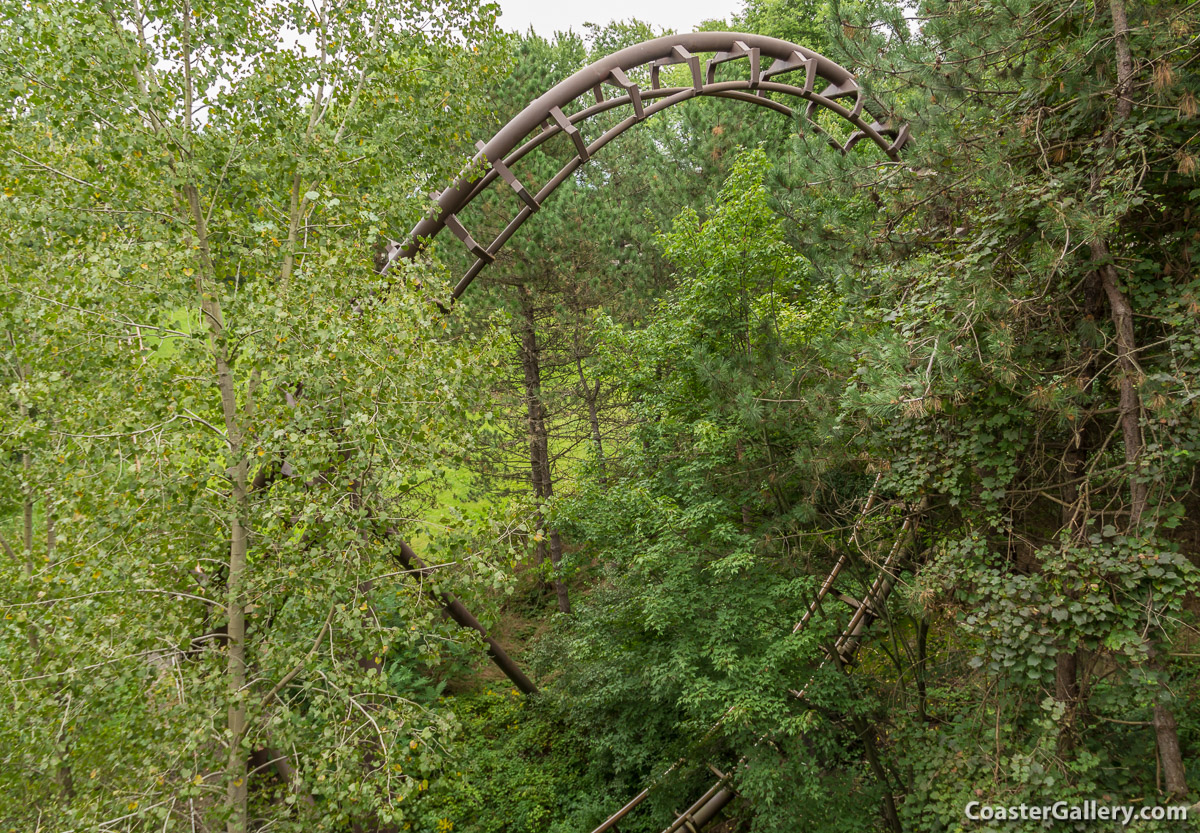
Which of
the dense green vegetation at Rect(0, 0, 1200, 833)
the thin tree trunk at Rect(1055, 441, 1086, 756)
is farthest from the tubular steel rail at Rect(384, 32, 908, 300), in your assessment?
the thin tree trunk at Rect(1055, 441, 1086, 756)

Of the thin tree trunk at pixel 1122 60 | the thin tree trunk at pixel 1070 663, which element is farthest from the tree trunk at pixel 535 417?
the thin tree trunk at pixel 1122 60

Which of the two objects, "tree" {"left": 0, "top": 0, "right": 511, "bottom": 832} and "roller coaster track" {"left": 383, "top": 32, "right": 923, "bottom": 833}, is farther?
"roller coaster track" {"left": 383, "top": 32, "right": 923, "bottom": 833}

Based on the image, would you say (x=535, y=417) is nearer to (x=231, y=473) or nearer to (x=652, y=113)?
(x=652, y=113)

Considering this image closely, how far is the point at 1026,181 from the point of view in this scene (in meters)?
4.03

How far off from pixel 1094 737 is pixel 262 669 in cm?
561

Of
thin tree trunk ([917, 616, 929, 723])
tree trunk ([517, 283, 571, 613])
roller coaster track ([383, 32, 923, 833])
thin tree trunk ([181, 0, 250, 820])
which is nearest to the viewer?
thin tree trunk ([181, 0, 250, 820])

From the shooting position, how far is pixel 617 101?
7137mm

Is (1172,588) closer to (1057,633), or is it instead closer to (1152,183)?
(1057,633)

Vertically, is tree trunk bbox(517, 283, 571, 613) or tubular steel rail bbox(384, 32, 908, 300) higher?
tubular steel rail bbox(384, 32, 908, 300)

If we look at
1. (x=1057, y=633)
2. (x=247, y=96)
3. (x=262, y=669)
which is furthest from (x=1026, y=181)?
(x=262, y=669)

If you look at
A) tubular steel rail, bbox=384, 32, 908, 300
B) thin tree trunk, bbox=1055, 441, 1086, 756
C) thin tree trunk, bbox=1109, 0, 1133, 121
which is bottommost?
thin tree trunk, bbox=1055, 441, 1086, 756

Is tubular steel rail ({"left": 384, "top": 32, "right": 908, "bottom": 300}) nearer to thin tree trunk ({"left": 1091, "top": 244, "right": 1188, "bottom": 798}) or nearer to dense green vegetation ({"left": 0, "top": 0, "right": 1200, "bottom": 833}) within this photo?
dense green vegetation ({"left": 0, "top": 0, "right": 1200, "bottom": 833})

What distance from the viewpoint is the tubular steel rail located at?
21.2 feet

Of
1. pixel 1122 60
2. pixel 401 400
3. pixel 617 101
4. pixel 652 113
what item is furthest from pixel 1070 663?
pixel 617 101
